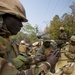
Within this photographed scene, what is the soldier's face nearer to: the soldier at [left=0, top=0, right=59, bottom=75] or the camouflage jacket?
the soldier at [left=0, top=0, right=59, bottom=75]

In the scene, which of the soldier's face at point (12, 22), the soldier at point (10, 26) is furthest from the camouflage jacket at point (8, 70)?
the soldier's face at point (12, 22)

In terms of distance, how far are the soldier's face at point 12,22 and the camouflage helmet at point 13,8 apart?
34 mm

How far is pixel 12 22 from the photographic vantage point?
5.14 feet

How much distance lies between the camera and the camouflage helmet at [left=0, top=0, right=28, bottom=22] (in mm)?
1542

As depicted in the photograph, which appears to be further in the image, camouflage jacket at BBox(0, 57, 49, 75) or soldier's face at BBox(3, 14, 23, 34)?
soldier's face at BBox(3, 14, 23, 34)

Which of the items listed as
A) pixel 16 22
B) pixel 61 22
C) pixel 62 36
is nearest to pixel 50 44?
pixel 62 36

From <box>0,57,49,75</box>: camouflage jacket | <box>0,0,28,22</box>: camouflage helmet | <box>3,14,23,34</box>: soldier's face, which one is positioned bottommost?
<box>0,57,49,75</box>: camouflage jacket

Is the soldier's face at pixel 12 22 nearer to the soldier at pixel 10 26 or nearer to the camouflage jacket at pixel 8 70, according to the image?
the soldier at pixel 10 26

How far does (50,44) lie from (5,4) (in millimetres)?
5007

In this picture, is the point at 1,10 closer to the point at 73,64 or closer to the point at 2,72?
the point at 2,72

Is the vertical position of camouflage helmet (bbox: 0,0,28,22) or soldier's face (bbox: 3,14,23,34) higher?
camouflage helmet (bbox: 0,0,28,22)

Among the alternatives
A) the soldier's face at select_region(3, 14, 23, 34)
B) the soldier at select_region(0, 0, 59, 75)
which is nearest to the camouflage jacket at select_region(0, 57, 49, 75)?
the soldier at select_region(0, 0, 59, 75)

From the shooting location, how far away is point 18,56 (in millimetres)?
2061

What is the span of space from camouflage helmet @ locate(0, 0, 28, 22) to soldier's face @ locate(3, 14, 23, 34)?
34 millimetres
